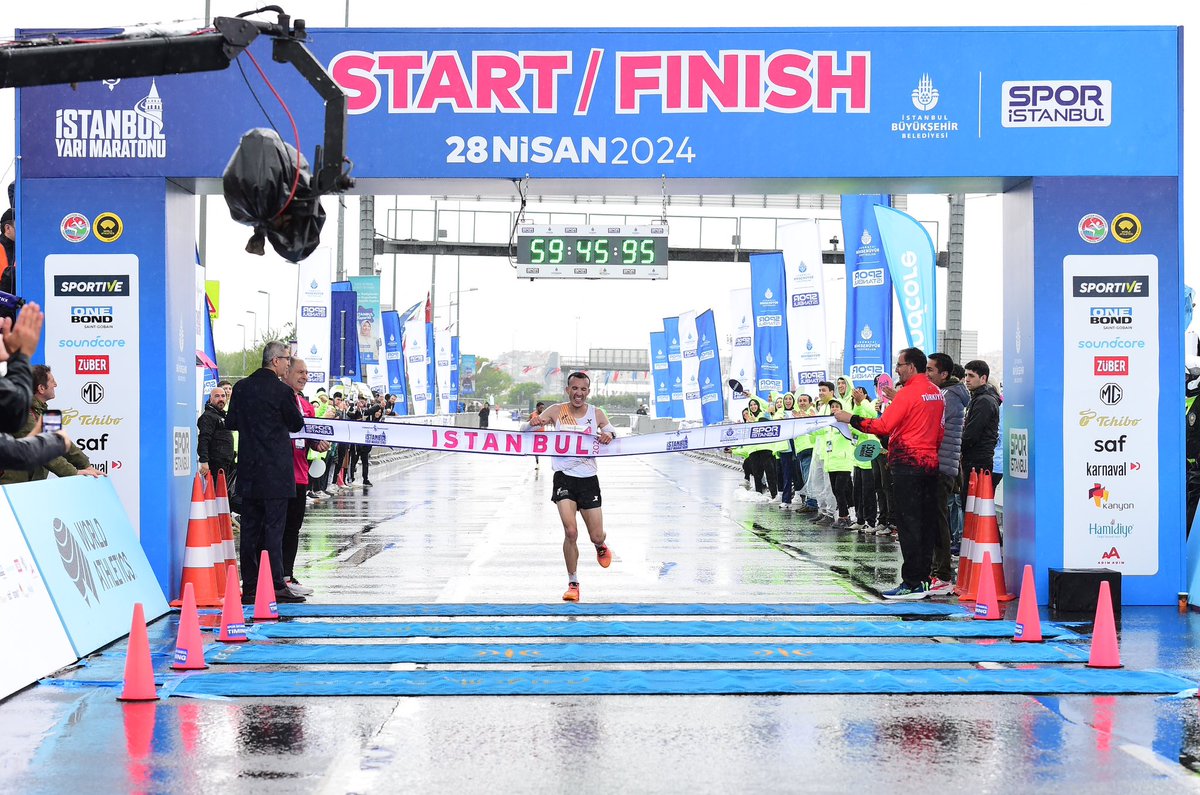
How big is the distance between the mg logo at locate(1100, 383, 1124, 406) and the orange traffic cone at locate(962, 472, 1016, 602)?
125 cm

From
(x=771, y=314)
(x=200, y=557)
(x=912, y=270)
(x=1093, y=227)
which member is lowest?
(x=200, y=557)

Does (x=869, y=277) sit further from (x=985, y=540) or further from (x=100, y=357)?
(x=100, y=357)

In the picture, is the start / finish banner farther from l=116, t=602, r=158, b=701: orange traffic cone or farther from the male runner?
l=116, t=602, r=158, b=701: orange traffic cone

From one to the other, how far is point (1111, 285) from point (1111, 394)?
3.25 feet

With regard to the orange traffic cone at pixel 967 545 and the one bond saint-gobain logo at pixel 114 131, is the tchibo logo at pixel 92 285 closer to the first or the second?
the one bond saint-gobain logo at pixel 114 131

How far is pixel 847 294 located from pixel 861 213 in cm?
165

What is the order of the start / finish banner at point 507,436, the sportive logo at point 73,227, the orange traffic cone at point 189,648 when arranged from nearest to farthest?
the orange traffic cone at point 189,648 < the sportive logo at point 73,227 < the start / finish banner at point 507,436

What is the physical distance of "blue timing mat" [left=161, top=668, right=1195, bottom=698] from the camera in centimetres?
852

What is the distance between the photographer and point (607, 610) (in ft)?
39.2

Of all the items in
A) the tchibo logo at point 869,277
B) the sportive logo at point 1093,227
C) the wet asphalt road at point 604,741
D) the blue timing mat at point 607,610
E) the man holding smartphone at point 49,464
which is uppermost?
the tchibo logo at point 869,277

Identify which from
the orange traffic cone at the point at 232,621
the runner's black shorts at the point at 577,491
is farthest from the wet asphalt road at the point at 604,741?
the runner's black shorts at the point at 577,491

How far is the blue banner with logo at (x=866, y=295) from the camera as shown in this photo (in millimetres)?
24125

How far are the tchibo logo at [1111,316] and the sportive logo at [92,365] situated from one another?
8875 millimetres

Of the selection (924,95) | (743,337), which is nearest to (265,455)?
(924,95)
